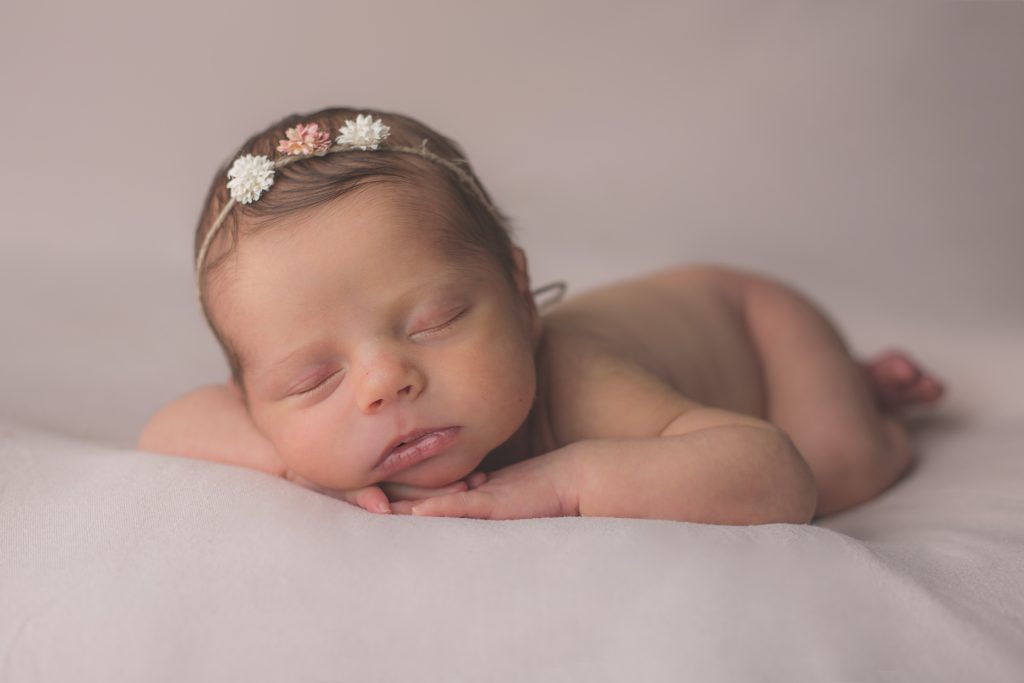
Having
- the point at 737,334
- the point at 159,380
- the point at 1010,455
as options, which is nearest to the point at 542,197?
the point at 737,334

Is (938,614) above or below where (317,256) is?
below

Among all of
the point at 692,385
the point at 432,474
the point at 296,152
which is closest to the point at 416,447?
the point at 432,474

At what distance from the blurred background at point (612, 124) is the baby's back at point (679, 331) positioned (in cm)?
66

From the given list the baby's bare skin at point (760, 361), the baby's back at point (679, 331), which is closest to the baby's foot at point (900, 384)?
the baby's bare skin at point (760, 361)

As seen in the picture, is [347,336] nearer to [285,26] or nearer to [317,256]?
[317,256]

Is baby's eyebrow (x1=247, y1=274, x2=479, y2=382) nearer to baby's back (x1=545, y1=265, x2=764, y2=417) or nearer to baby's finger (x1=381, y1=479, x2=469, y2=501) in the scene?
baby's finger (x1=381, y1=479, x2=469, y2=501)

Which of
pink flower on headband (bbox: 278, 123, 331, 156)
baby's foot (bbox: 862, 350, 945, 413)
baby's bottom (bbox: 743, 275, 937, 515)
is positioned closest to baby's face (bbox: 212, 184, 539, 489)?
pink flower on headband (bbox: 278, 123, 331, 156)

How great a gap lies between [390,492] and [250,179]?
471 mm

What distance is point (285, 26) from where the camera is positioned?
10.2 ft

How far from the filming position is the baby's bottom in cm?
204

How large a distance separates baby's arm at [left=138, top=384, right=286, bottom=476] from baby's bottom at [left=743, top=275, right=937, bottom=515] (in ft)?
3.06

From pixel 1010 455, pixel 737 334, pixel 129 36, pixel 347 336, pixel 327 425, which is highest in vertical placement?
pixel 129 36

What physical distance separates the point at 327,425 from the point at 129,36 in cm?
196

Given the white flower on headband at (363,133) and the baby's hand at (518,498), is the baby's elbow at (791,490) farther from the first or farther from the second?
the white flower on headband at (363,133)
